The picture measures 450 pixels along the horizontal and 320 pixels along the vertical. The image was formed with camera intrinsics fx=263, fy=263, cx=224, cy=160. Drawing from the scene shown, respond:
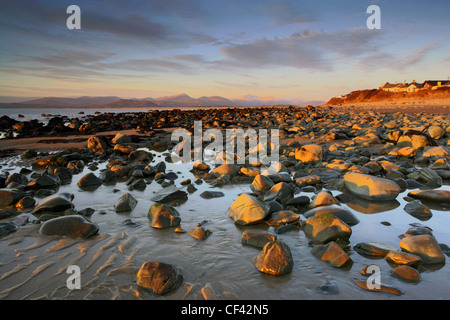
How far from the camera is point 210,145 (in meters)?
9.98

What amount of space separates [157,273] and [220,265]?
598 mm

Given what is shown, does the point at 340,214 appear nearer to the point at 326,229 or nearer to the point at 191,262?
the point at 326,229

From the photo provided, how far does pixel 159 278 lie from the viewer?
2.12 m

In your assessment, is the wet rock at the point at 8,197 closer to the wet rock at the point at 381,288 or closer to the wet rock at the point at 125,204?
the wet rock at the point at 125,204

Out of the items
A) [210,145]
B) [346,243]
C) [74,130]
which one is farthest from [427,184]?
[74,130]

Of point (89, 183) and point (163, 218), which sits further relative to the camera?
point (89, 183)

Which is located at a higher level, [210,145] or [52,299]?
[210,145]

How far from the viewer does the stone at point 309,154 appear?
6590mm

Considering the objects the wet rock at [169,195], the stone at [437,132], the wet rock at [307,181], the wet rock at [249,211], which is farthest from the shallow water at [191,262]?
the stone at [437,132]

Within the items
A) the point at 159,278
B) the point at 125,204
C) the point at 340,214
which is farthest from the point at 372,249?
the point at 125,204

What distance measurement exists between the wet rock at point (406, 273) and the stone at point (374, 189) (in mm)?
2071

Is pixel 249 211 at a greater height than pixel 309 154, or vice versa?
pixel 309 154

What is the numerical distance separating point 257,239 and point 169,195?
197 cm
